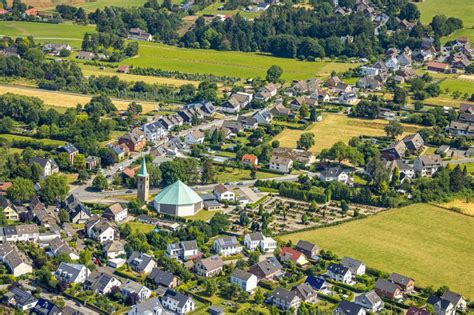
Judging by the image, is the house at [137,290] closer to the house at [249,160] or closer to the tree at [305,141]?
the house at [249,160]

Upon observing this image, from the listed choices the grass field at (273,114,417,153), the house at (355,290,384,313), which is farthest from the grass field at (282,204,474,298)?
the grass field at (273,114,417,153)

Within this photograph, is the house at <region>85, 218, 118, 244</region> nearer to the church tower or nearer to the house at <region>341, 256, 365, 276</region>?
the church tower

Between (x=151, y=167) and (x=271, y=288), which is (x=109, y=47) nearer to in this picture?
(x=151, y=167)

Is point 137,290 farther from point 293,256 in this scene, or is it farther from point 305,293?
point 293,256

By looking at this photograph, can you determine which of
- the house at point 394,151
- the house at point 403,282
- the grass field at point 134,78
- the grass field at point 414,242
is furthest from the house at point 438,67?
the house at point 403,282

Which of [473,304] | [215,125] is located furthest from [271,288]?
[215,125]

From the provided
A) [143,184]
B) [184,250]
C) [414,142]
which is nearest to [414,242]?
[184,250]
